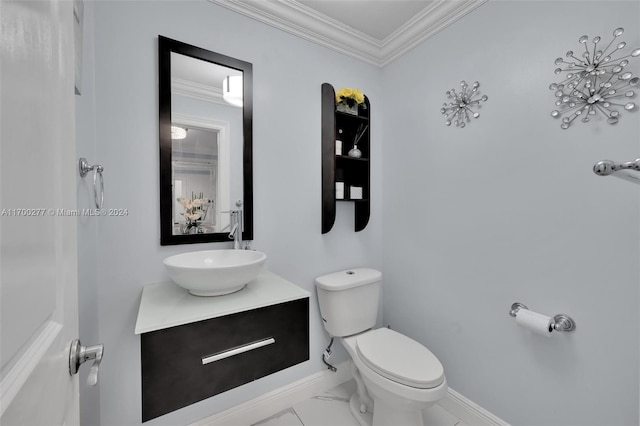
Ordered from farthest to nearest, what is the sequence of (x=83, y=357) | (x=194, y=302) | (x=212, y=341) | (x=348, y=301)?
(x=348, y=301)
(x=194, y=302)
(x=212, y=341)
(x=83, y=357)

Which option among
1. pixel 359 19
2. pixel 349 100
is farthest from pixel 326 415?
pixel 359 19

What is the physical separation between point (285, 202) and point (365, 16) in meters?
1.27

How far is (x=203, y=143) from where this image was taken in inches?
55.0

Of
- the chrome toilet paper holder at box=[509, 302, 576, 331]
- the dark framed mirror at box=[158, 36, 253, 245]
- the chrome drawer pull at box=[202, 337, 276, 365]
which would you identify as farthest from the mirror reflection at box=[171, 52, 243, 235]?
the chrome toilet paper holder at box=[509, 302, 576, 331]

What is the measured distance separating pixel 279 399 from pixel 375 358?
0.71 metres

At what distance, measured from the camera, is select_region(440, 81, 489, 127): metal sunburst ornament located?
1.46 metres

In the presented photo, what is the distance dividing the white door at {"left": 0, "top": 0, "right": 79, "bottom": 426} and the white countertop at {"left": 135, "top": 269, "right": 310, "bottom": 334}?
0.33m

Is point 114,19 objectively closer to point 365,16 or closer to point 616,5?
point 365,16

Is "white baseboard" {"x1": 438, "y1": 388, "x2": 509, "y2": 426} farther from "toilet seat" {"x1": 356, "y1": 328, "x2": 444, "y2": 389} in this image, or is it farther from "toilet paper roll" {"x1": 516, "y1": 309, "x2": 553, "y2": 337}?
"toilet paper roll" {"x1": 516, "y1": 309, "x2": 553, "y2": 337}

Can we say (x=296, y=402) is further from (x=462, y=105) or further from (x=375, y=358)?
(x=462, y=105)

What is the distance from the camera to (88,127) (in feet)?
3.41

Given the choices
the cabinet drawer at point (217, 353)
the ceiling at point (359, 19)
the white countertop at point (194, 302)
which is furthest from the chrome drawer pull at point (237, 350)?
the ceiling at point (359, 19)

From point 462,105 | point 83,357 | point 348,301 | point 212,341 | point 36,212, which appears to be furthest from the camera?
point 348,301

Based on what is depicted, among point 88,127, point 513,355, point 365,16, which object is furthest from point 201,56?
point 513,355
